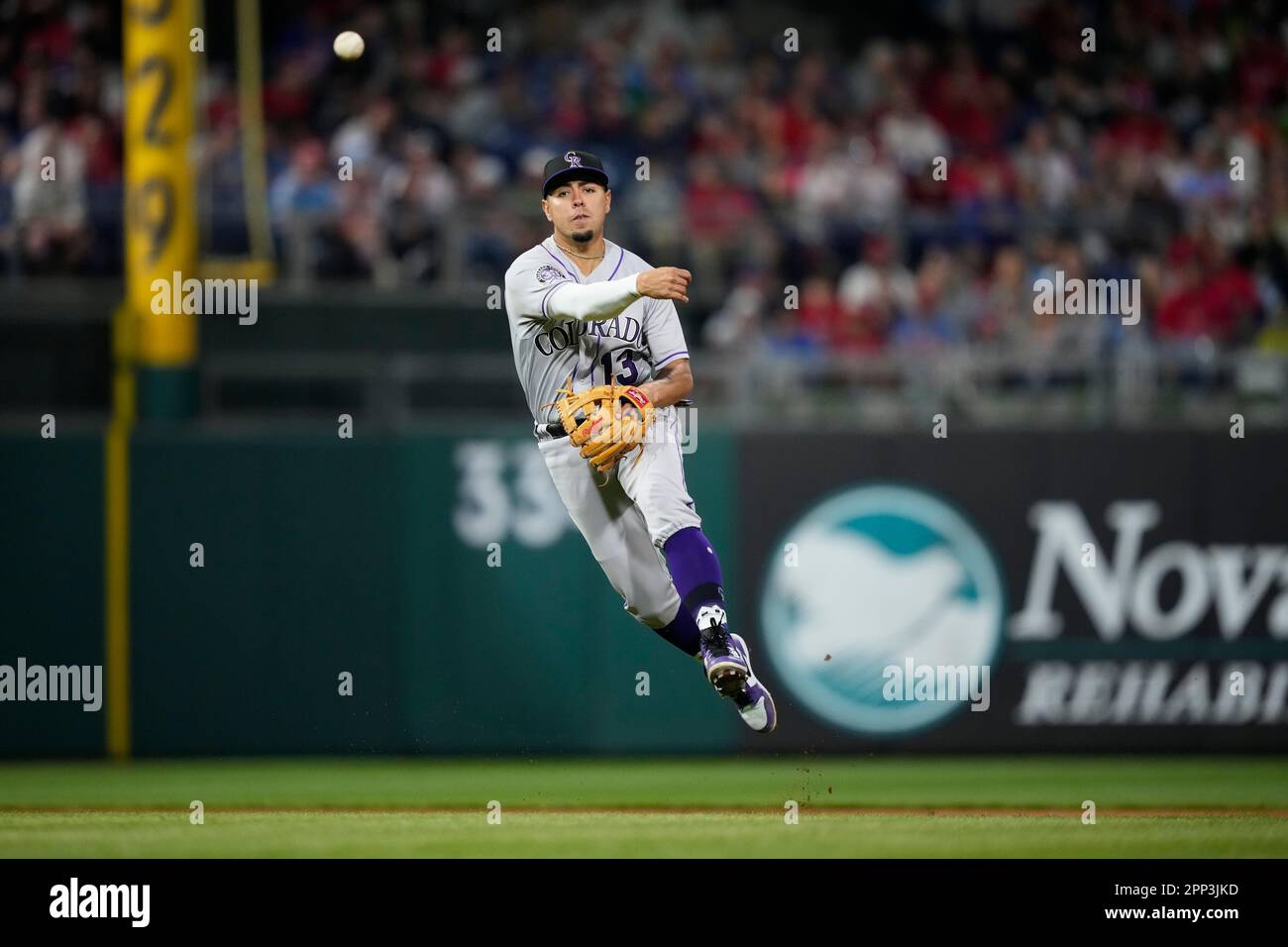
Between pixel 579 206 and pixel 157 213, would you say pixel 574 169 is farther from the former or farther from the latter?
pixel 157 213

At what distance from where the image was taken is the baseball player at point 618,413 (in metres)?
8.75

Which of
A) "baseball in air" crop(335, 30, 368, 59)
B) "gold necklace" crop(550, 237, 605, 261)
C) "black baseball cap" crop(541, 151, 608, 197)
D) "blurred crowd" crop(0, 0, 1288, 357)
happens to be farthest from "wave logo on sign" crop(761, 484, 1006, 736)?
"baseball in air" crop(335, 30, 368, 59)

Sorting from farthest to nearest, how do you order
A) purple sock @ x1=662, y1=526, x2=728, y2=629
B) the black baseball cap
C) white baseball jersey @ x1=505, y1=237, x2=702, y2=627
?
1. white baseball jersey @ x1=505, y1=237, x2=702, y2=627
2. purple sock @ x1=662, y1=526, x2=728, y2=629
3. the black baseball cap

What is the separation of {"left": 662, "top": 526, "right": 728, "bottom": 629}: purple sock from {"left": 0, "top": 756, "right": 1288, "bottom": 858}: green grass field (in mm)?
1042

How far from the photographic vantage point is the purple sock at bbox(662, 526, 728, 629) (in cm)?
886

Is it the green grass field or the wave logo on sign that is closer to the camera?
the green grass field

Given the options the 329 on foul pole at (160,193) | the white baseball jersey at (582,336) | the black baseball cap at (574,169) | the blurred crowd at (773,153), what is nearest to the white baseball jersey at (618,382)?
the white baseball jersey at (582,336)

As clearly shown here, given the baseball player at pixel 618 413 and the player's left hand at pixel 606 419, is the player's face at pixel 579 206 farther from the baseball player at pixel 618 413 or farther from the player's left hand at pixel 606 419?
the player's left hand at pixel 606 419

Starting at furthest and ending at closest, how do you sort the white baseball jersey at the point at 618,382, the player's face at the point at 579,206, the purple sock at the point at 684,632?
the purple sock at the point at 684,632, the white baseball jersey at the point at 618,382, the player's face at the point at 579,206

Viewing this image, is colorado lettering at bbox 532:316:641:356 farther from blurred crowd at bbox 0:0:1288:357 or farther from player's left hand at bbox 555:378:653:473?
blurred crowd at bbox 0:0:1288:357

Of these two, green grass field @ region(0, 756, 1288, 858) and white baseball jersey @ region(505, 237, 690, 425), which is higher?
white baseball jersey @ region(505, 237, 690, 425)

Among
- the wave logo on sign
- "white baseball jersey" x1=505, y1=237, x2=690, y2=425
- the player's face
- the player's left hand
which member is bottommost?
the wave logo on sign

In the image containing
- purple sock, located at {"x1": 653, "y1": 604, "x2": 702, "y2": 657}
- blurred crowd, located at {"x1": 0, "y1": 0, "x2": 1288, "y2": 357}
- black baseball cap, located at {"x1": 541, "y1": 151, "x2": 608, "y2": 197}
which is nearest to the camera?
black baseball cap, located at {"x1": 541, "y1": 151, "x2": 608, "y2": 197}
